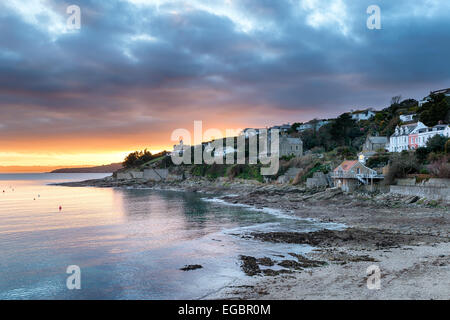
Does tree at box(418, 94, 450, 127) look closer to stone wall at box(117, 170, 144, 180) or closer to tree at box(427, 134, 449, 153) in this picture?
tree at box(427, 134, 449, 153)

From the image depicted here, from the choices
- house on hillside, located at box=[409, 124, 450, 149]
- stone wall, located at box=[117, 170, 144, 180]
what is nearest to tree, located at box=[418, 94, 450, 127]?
house on hillside, located at box=[409, 124, 450, 149]

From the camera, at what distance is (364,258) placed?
15.6 metres

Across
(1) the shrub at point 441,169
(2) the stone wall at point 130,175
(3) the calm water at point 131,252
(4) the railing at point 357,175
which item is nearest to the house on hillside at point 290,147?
(4) the railing at point 357,175

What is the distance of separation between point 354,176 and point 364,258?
2684 cm

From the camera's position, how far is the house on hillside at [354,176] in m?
40.0

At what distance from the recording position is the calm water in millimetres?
13430

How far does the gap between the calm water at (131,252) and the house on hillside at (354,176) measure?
13269mm

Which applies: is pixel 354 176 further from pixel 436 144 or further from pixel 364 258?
pixel 364 258

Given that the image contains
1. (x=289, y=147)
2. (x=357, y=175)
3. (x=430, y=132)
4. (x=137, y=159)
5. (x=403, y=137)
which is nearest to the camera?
(x=357, y=175)

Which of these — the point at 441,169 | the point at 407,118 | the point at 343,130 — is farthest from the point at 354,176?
the point at 407,118

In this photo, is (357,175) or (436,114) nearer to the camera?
(357,175)

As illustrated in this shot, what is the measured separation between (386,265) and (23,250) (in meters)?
20.6
